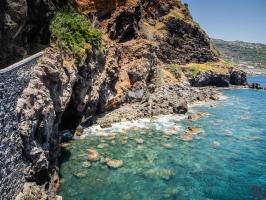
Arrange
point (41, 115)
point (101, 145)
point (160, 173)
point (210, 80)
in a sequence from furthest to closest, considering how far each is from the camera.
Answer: point (210, 80) < point (101, 145) < point (160, 173) < point (41, 115)

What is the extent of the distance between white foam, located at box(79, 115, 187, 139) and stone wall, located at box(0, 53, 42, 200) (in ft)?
65.8

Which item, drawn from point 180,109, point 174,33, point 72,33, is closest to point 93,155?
point 72,33

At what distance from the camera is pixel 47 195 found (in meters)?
22.4

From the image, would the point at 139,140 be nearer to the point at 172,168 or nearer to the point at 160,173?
the point at 172,168

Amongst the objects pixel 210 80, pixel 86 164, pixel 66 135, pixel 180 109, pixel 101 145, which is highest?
pixel 210 80

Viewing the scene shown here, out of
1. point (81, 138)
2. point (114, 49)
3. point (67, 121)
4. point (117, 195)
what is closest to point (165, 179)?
point (117, 195)

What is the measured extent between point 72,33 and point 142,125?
18.1 metres

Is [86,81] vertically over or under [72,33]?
under

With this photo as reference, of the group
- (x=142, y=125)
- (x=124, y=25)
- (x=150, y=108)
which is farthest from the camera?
(x=124, y=25)

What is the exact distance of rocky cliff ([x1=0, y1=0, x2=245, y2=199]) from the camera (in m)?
22.4

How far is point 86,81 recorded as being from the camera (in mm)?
42781

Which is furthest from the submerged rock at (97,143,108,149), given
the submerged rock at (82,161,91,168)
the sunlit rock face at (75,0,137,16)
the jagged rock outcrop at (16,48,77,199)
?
the sunlit rock face at (75,0,137,16)

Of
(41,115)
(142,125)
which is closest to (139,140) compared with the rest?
(142,125)

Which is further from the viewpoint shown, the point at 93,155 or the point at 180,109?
the point at 180,109
